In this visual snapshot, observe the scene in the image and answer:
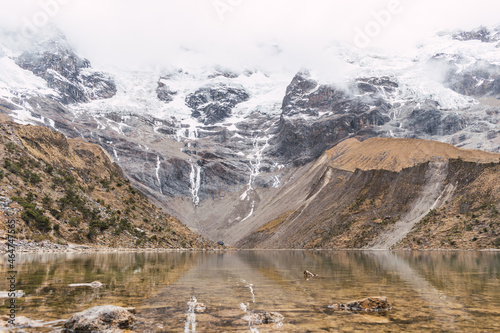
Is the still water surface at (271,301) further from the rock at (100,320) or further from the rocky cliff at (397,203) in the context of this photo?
the rocky cliff at (397,203)

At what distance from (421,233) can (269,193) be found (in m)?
110

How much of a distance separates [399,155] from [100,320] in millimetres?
109414

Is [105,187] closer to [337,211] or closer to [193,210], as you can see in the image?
[337,211]

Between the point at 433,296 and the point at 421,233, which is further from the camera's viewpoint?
the point at 421,233

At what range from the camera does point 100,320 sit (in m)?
11.0

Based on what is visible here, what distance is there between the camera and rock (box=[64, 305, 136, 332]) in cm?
1059

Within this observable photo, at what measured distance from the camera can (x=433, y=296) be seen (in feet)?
55.0

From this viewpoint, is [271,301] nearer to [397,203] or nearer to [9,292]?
[9,292]

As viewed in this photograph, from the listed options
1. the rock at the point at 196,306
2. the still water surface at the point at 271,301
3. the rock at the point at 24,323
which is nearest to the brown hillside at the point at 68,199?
the still water surface at the point at 271,301

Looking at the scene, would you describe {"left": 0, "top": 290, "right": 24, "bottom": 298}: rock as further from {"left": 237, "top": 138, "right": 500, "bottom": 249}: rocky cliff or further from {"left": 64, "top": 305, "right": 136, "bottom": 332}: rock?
{"left": 237, "top": 138, "right": 500, "bottom": 249}: rocky cliff

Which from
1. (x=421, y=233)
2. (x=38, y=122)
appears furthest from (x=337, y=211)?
(x=38, y=122)

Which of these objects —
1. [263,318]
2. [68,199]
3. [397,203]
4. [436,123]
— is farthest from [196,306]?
[436,123]

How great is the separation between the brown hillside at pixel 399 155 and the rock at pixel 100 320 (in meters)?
94.0

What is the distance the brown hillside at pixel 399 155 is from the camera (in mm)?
97250
